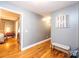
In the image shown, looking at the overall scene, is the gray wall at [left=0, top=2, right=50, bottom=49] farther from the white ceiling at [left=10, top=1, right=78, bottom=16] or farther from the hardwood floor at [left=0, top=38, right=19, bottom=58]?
the hardwood floor at [left=0, top=38, right=19, bottom=58]

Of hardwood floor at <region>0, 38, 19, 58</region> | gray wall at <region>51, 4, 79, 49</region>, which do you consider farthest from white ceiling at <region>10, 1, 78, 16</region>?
hardwood floor at <region>0, 38, 19, 58</region>

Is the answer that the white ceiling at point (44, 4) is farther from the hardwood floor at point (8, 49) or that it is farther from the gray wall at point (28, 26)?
the hardwood floor at point (8, 49)

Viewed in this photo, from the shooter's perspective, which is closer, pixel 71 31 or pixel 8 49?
pixel 71 31

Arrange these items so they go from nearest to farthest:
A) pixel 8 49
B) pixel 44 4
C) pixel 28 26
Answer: pixel 44 4 → pixel 8 49 → pixel 28 26

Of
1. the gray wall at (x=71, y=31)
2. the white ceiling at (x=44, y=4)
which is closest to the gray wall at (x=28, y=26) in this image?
the white ceiling at (x=44, y=4)

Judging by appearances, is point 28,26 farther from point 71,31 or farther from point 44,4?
point 71,31

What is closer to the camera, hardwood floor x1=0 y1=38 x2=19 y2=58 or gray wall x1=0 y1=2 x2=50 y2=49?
hardwood floor x1=0 y1=38 x2=19 y2=58

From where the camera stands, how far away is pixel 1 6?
2.70m

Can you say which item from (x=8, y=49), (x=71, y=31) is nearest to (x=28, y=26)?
(x=8, y=49)

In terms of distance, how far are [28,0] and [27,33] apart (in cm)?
186

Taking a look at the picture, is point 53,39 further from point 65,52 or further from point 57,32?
point 65,52

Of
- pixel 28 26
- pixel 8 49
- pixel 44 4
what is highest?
pixel 44 4

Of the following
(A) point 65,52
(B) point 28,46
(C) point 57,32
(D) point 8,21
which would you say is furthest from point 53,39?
(D) point 8,21

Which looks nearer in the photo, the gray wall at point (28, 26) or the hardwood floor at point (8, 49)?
the hardwood floor at point (8, 49)
